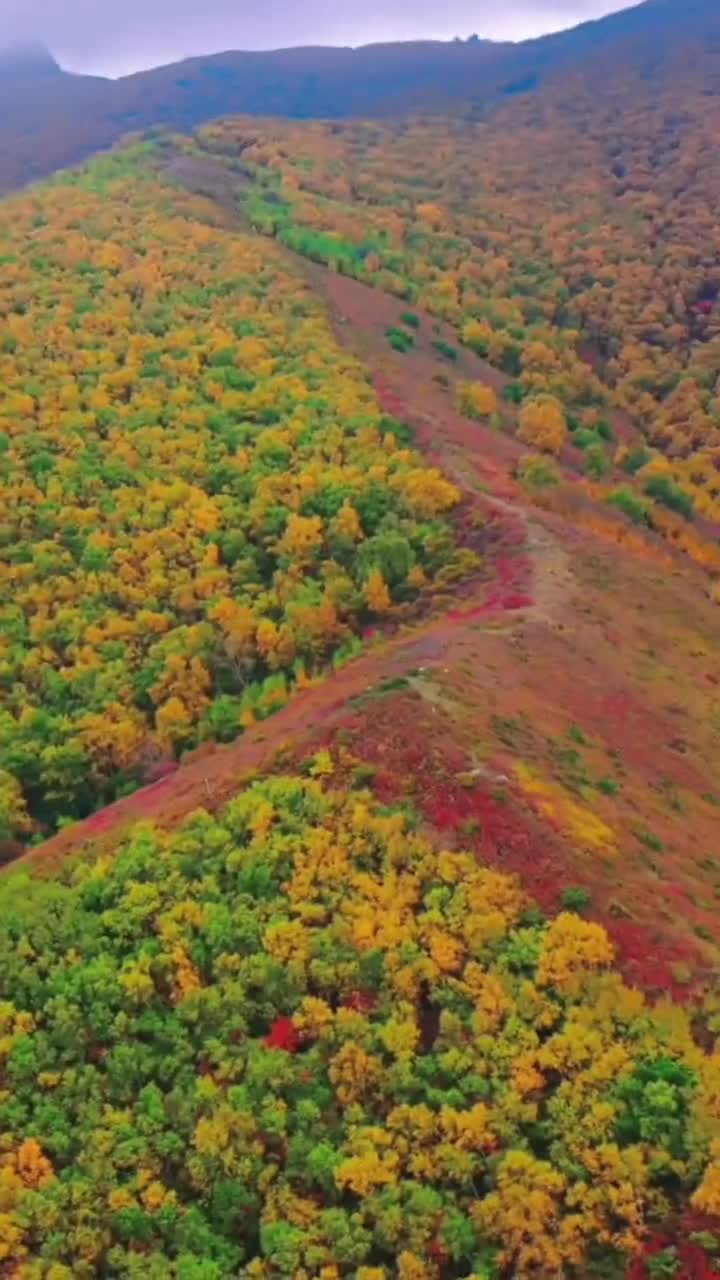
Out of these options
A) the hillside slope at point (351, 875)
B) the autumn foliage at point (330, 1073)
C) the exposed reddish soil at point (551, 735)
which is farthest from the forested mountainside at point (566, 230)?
the autumn foliage at point (330, 1073)

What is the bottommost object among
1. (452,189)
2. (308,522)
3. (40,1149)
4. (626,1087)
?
(40,1149)

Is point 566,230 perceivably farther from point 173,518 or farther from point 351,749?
point 351,749

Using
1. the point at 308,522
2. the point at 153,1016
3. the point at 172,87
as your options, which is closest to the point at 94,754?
the point at 308,522

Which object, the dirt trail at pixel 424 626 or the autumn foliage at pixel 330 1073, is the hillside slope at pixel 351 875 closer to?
the autumn foliage at pixel 330 1073

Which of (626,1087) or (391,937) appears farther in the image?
(391,937)

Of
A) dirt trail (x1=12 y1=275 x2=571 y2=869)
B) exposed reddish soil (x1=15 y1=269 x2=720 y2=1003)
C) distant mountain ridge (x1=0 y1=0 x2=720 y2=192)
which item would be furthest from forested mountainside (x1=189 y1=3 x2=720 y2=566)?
exposed reddish soil (x1=15 y1=269 x2=720 y2=1003)

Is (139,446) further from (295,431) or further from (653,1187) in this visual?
(653,1187)
